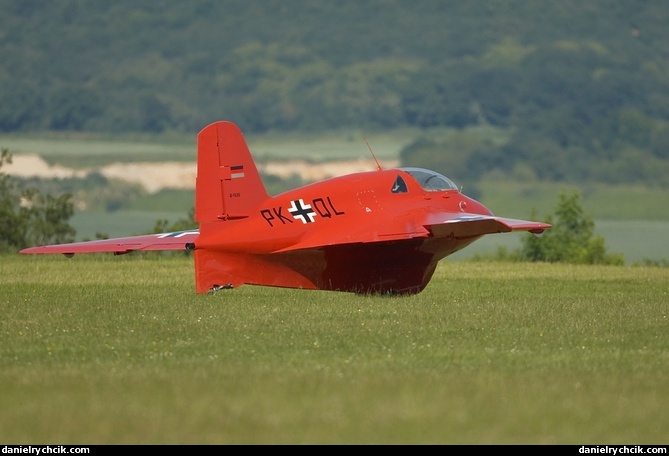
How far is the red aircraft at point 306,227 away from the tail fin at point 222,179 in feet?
0.05

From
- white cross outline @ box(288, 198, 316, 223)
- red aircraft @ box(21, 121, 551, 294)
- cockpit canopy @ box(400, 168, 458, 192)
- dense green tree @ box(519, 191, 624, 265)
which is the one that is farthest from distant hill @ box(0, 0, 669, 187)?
white cross outline @ box(288, 198, 316, 223)

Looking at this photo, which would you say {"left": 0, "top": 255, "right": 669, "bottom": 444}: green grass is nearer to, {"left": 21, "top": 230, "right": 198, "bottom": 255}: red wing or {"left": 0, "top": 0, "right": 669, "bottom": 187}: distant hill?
→ {"left": 21, "top": 230, "right": 198, "bottom": 255}: red wing

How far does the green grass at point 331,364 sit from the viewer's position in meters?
10.2

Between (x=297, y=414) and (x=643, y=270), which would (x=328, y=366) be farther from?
(x=643, y=270)

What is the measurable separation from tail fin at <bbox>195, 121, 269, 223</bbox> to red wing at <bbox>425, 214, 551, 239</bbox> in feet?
9.23

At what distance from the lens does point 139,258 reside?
1220 inches

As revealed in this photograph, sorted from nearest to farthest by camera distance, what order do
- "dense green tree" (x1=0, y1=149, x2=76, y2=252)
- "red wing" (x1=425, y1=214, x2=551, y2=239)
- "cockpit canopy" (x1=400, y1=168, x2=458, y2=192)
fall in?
1. "red wing" (x1=425, y1=214, x2=551, y2=239)
2. "cockpit canopy" (x1=400, y1=168, x2=458, y2=192)
3. "dense green tree" (x1=0, y1=149, x2=76, y2=252)

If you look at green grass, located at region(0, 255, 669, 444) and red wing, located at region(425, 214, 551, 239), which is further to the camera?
red wing, located at region(425, 214, 551, 239)

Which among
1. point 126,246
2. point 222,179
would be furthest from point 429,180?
point 126,246

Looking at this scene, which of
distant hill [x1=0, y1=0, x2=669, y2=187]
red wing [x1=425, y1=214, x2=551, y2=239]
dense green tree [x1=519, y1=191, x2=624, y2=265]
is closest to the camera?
red wing [x1=425, y1=214, x2=551, y2=239]

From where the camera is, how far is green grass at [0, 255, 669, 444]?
10180mm

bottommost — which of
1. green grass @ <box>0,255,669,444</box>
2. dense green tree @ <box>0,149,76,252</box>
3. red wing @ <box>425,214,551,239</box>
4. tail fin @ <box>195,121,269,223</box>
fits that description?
green grass @ <box>0,255,669,444</box>

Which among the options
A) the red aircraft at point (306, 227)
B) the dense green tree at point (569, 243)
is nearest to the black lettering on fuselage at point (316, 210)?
the red aircraft at point (306, 227)
